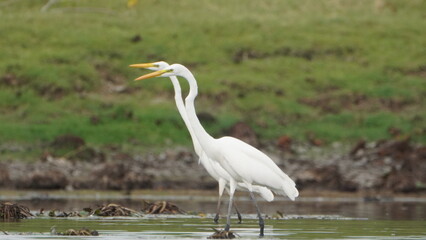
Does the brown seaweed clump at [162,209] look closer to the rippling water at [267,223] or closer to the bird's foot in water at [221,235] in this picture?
the rippling water at [267,223]

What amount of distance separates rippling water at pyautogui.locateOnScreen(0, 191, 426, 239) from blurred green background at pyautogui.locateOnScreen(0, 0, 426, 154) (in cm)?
1053

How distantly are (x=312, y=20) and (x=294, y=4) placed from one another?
351cm

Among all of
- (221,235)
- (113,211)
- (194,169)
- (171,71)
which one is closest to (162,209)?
(113,211)

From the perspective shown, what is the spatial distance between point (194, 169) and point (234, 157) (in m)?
17.1

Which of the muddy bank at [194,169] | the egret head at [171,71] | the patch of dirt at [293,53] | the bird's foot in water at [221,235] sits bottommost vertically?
the bird's foot in water at [221,235]

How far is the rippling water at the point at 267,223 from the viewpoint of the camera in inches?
660

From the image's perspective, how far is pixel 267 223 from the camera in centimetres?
2003

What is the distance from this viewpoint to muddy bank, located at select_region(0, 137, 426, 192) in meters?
32.4

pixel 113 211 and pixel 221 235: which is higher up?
pixel 113 211

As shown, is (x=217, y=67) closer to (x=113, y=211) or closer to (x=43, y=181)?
(x=43, y=181)

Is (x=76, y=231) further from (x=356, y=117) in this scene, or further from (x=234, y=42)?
(x=234, y=42)

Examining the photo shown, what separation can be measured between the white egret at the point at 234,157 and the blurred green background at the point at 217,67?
62.2 feet

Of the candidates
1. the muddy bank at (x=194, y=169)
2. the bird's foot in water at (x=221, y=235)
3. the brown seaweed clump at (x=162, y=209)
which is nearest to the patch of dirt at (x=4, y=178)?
the muddy bank at (x=194, y=169)

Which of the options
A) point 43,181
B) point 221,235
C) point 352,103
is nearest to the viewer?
point 221,235
